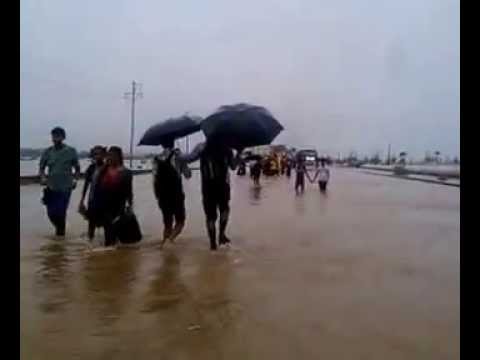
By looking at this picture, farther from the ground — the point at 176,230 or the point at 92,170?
the point at 92,170

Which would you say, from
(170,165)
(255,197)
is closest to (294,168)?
(255,197)

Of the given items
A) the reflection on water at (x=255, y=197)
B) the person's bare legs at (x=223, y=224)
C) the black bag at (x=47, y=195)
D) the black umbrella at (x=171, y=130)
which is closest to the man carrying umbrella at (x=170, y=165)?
the black umbrella at (x=171, y=130)

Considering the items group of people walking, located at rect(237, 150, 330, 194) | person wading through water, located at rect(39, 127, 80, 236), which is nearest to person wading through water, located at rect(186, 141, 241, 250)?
person wading through water, located at rect(39, 127, 80, 236)

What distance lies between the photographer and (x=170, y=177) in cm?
794

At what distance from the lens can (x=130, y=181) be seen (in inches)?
316

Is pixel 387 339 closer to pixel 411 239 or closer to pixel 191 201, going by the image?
pixel 411 239

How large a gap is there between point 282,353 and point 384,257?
4.20 metres

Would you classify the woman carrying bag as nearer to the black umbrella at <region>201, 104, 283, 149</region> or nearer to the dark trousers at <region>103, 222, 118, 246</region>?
the dark trousers at <region>103, 222, 118, 246</region>

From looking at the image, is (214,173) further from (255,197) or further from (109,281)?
(255,197)

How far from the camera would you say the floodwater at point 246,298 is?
3.99 meters

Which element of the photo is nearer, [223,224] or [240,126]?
[240,126]

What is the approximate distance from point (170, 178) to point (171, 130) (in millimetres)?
633

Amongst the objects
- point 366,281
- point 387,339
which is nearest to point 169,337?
point 387,339
